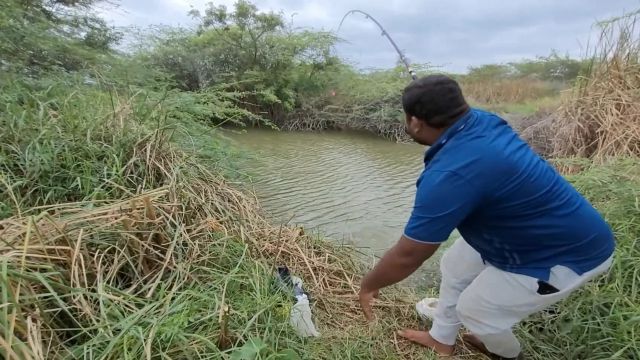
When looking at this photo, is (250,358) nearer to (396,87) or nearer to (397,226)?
(397,226)

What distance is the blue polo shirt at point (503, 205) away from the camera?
1399mm

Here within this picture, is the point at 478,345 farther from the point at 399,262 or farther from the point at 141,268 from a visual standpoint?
the point at 141,268

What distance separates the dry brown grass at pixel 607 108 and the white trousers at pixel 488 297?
2.62m

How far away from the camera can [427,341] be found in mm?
1981

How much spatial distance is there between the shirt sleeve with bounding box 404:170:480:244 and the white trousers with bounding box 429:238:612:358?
0.39 metres

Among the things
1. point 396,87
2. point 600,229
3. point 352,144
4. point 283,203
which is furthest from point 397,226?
point 396,87

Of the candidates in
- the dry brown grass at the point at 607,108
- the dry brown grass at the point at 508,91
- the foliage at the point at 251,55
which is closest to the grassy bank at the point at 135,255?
the dry brown grass at the point at 607,108

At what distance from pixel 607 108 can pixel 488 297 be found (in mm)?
3503

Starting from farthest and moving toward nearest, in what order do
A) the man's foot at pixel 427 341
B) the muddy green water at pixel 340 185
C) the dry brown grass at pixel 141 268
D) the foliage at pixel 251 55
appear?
1. the foliage at pixel 251 55
2. the muddy green water at pixel 340 185
3. the man's foot at pixel 427 341
4. the dry brown grass at pixel 141 268

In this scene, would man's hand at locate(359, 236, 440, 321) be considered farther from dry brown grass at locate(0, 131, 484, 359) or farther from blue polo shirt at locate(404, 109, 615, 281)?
dry brown grass at locate(0, 131, 484, 359)

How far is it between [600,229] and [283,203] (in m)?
3.22

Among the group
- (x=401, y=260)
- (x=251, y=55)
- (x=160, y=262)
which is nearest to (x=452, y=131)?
(x=401, y=260)

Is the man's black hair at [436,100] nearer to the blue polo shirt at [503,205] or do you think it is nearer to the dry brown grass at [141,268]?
the blue polo shirt at [503,205]

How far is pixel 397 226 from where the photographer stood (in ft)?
13.2
